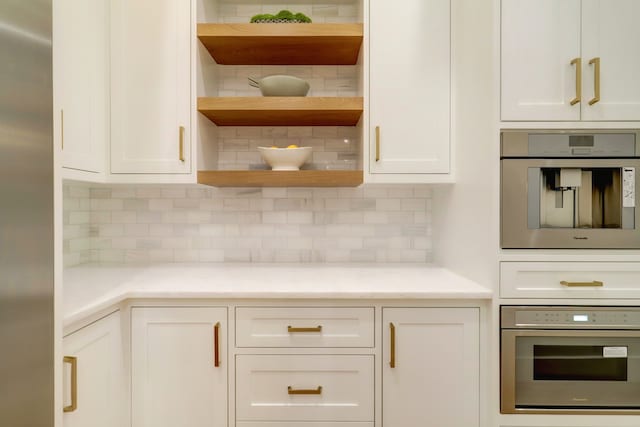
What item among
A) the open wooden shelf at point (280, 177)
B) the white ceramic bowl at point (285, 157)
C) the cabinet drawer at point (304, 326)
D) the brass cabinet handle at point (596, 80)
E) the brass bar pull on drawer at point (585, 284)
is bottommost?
the cabinet drawer at point (304, 326)

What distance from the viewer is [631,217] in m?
1.50

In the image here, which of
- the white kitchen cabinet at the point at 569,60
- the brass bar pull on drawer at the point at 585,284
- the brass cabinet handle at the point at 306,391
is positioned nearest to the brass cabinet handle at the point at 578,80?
the white kitchen cabinet at the point at 569,60

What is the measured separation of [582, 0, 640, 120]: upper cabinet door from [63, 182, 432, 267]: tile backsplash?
3.10 feet

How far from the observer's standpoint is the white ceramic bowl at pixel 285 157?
77.5 inches

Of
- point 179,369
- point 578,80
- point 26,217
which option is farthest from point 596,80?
point 179,369

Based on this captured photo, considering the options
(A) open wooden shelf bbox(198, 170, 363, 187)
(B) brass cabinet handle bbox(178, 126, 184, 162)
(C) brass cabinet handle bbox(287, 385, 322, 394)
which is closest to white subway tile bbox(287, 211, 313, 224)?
(A) open wooden shelf bbox(198, 170, 363, 187)

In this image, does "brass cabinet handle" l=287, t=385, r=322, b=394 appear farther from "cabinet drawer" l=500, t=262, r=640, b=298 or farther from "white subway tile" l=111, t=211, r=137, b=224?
"white subway tile" l=111, t=211, r=137, b=224

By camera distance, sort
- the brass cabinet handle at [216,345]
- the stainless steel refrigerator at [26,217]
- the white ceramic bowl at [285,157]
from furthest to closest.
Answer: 1. the white ceramic bowl at [285,157]
2. the brass cabinet handle at [216,345]
3. the stainless steel refrigerator at [26,217]

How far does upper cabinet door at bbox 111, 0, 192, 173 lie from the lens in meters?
1.88

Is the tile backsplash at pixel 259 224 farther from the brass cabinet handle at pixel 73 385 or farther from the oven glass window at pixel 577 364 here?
the brass cabinet handle at pixel 73 385

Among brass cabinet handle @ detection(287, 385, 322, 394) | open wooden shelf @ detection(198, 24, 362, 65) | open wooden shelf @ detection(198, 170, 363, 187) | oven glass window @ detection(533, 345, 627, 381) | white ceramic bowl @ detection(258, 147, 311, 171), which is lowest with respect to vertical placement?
brass cabinet handle @ detection(287, 385, 322, 394)

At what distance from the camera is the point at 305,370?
1.60m

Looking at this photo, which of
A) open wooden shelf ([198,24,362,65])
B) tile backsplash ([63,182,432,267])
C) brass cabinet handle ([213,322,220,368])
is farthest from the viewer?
tile backsplash ([63,182,432,267])

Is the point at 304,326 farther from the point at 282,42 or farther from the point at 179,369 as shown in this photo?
the point at 282,42
